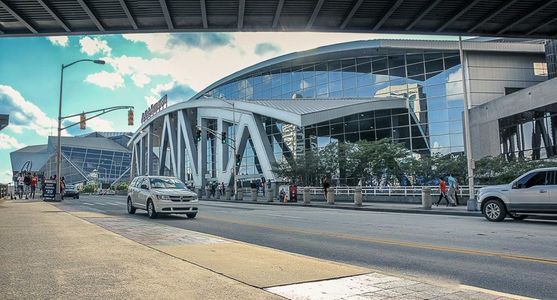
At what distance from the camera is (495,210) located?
16062 mm

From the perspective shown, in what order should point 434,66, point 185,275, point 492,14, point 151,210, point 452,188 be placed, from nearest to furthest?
point 185,275
point 492,14
point 151,210
point 452,188
point 434,66

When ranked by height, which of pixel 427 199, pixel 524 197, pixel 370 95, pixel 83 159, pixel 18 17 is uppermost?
pixel 370 95

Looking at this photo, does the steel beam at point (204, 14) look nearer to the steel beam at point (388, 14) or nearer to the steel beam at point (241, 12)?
the steel beam at point (241, 12)

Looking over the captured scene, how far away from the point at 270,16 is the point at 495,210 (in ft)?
35.5

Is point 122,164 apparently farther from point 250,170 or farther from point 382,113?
point 382,113

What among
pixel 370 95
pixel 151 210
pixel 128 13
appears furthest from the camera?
pixel 370 95

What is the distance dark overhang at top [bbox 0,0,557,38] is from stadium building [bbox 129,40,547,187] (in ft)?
67.6

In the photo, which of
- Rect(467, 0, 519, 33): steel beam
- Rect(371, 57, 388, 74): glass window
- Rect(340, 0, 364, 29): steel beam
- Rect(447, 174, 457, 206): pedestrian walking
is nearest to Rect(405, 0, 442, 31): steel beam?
Rect(467, 0, 519, 33): steel beam

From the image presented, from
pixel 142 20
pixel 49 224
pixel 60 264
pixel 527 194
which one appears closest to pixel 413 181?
pixel 527 194

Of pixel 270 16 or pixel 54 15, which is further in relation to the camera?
pixel 270 16

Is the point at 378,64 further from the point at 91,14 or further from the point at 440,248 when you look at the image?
the point at 440,248

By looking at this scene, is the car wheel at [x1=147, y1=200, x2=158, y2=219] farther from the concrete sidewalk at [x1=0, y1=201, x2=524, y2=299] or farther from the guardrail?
the guardrail

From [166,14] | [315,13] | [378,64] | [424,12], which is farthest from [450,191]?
[378,64]

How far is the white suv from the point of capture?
1716cm
